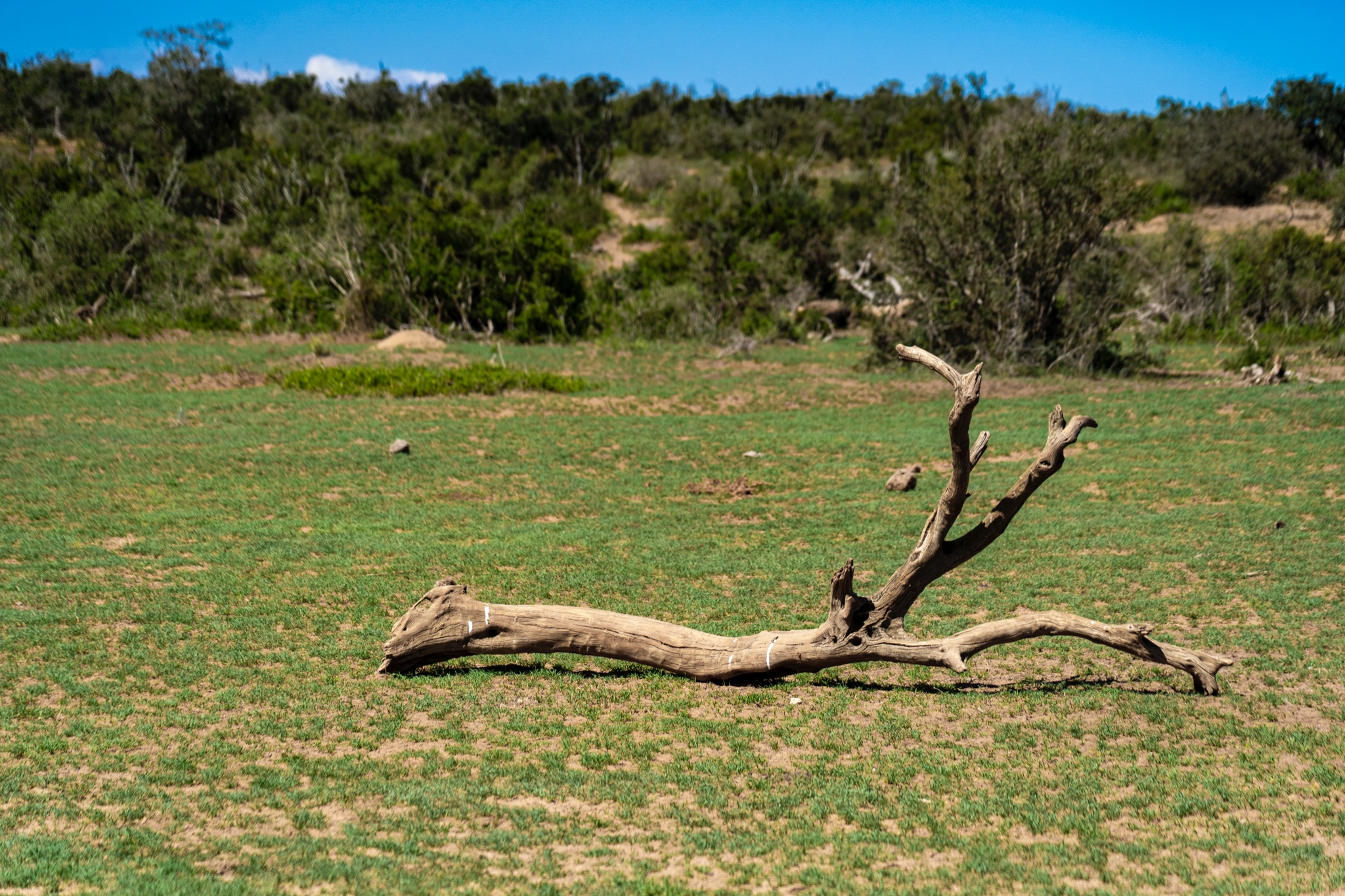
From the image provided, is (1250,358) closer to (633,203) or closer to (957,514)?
(957,514)

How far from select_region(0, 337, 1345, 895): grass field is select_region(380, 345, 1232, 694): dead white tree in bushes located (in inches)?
8.0

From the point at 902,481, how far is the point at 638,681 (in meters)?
5.83

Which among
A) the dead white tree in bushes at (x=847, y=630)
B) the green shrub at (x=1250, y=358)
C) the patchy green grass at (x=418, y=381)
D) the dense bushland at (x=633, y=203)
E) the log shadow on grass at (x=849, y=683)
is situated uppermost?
the dense bushland at (x=633, y=203)

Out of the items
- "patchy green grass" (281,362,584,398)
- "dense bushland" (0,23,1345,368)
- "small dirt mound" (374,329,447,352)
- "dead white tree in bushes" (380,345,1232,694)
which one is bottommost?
"dead white tree in bushes" (380,345,1232,694)

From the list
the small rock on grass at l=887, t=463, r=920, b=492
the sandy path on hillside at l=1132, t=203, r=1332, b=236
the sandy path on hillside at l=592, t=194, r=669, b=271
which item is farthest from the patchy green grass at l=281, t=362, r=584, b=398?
the sandy path on hillside at l=1132, t=203, r=1332, b=236

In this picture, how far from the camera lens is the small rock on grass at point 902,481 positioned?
11.4 meters

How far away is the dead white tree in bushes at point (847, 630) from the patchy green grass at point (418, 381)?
10457 millimetres

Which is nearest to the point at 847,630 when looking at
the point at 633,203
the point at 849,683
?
the point at 849,683

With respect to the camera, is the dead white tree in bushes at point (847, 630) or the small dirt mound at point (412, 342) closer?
the dead white tree in bushes at point (847, 630)

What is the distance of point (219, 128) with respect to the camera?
3850 cm

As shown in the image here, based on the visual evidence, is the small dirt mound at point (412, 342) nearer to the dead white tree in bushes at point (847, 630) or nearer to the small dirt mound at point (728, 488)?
the small dirt mound at point (728, 488)

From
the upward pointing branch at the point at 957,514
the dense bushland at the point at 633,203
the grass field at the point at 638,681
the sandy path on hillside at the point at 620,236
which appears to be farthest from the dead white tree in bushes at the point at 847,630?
the sandy path on hillside at the point at 620,236

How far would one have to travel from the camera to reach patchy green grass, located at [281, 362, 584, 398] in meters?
16.4

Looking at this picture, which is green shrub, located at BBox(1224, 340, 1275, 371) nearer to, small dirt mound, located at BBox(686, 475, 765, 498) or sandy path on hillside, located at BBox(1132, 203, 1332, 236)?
small dirt mound, located at BBox(686, 475, 765, 498)
